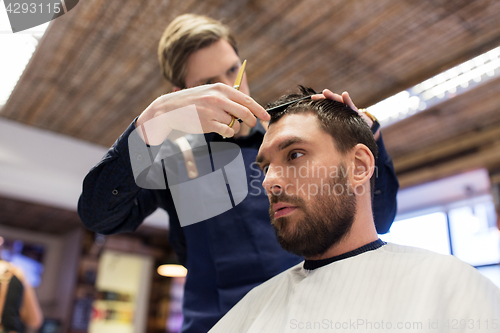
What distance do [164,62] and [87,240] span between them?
607 centimetres

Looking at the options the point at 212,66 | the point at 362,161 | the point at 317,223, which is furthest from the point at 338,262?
the point at 212,66

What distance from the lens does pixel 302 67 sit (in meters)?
3.83

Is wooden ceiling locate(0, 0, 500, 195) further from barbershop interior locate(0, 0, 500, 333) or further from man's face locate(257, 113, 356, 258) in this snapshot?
man's face locate(257, 113, 356, 258)

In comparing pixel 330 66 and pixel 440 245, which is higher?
pixel 330 66

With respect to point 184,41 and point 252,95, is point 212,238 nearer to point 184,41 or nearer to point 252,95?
point 184,41

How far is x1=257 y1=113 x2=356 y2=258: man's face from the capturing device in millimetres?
1192

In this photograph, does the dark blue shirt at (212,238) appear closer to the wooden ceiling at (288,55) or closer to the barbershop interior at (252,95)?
the barbershop interior at (252,95)

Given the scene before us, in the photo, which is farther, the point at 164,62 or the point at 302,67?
the point at 302,67

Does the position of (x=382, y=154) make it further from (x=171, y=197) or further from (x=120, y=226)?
(x=120, y=226)

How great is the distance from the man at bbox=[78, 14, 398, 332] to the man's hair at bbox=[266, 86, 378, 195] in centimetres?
5

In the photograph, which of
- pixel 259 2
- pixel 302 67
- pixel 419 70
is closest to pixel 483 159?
pixel 419 70

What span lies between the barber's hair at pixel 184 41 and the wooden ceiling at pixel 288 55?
4.77 feet

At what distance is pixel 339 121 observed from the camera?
1.35m

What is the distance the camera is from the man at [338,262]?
0.93 m
